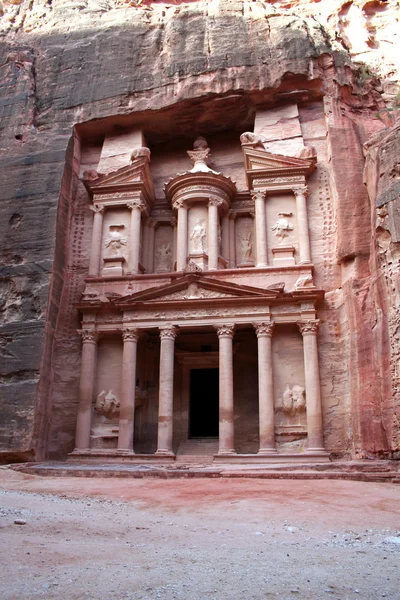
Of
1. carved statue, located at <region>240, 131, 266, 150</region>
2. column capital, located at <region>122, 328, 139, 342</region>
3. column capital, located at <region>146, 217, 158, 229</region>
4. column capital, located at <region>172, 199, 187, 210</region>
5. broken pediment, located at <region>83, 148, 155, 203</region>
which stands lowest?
column capital, located at <region>122, 328, 139, 342</region>

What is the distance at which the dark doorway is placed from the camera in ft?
60.0

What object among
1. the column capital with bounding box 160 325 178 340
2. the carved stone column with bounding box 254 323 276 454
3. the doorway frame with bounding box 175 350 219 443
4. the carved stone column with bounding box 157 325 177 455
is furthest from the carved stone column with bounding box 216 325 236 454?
the doorway frame with bounding box 175 350 219 443

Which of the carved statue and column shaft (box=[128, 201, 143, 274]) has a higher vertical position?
the carved statue

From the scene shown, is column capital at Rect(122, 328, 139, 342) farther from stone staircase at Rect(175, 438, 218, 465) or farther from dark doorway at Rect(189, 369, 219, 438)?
stone staircase at Rect(175, 438, 218, 465)

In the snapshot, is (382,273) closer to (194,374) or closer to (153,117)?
(194,374)

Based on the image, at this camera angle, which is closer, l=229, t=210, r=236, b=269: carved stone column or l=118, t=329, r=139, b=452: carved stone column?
l=118, t=329, r=139, b=452: carved stone column

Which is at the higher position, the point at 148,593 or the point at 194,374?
the point at 194,374

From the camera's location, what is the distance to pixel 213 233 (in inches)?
736

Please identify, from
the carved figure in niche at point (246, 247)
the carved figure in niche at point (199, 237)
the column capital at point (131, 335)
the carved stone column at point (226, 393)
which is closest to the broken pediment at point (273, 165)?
the carved figure in niche at point (246, 247)

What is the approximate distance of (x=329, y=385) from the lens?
1612cm

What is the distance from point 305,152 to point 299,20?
5898mm

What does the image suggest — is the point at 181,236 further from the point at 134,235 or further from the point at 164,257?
the point at 164,257

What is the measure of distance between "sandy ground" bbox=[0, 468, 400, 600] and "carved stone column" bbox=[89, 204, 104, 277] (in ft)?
31.8

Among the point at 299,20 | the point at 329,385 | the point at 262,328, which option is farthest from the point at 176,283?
the point at 299,20
